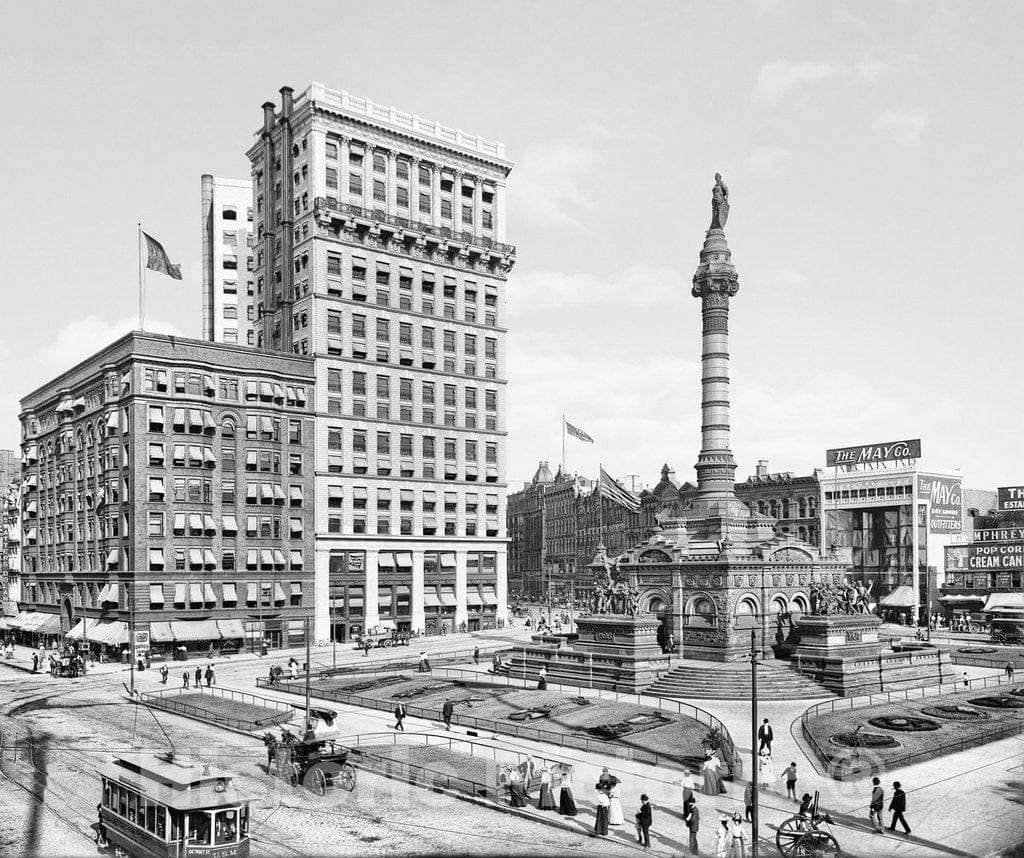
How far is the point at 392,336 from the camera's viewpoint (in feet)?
313

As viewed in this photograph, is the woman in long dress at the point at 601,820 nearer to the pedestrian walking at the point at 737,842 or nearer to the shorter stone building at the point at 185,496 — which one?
the pedestrian walking at the point at 737,842

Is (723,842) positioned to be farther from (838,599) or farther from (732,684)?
(838,599)

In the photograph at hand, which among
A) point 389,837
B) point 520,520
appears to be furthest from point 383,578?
point 520,520

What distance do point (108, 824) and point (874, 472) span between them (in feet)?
352

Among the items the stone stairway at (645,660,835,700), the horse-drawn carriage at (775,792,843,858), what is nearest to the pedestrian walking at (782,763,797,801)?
the horse-drawn carriage at (775,792,843,858)

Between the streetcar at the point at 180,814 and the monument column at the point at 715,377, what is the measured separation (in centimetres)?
4909

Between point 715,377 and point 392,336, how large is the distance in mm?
35575

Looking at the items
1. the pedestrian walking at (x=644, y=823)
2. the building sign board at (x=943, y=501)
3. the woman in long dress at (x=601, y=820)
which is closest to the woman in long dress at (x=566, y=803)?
the woman in long dress at (x=601, y=820)

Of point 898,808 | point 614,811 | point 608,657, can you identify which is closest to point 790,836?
point 898,808

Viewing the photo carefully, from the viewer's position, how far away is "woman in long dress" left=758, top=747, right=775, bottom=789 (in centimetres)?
3341

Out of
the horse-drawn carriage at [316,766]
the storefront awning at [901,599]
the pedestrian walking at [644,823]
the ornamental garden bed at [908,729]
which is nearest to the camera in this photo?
the pedestrian walking at [644,823]

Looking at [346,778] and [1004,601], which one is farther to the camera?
[1004,601]

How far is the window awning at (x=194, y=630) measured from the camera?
77.7 metres

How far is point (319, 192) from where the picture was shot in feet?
306
